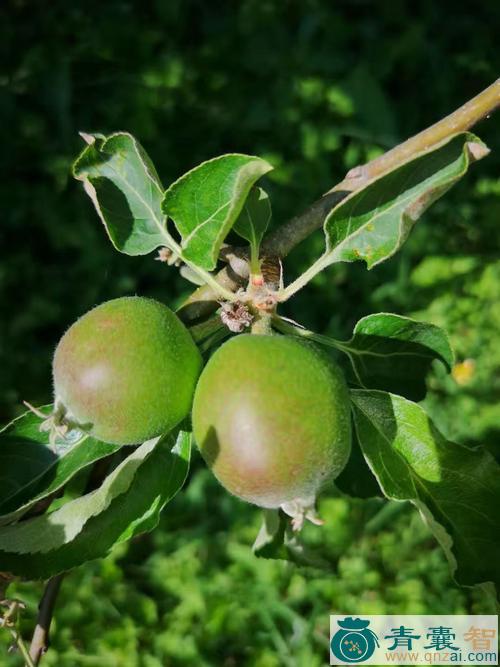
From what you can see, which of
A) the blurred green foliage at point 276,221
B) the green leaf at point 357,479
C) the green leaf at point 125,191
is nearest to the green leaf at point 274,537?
the green leaf at point 357,479

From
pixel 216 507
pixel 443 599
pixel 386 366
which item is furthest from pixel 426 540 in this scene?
pixel 386 366

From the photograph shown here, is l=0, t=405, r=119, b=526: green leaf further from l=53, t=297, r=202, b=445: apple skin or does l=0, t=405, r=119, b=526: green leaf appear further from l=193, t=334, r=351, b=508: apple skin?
Answer: l=193, t=334, r=351, b=508: apple skin

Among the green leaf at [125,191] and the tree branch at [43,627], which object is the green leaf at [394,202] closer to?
the green leaf at [125,191]

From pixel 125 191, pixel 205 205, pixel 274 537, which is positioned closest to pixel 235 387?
pixel 205 205

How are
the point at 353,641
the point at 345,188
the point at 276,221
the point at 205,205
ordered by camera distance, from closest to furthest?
the point at 205,205 → the point at 345,188 → the point at 353,641 → the point at 276,221

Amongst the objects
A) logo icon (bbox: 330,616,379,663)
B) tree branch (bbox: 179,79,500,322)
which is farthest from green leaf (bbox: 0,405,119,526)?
logo icon (bbox: 330,616,379,663)

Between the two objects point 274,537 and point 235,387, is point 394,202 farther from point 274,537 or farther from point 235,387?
point 274,537

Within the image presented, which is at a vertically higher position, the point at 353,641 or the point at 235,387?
the point at 235,387
